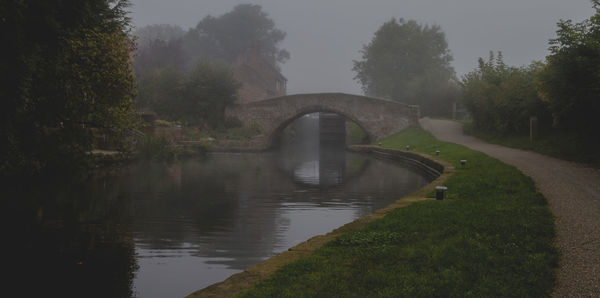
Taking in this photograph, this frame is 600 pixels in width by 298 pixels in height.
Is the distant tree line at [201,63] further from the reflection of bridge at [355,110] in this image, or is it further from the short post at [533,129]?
the short post at [533,129]

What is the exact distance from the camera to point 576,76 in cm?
Answer: 1307

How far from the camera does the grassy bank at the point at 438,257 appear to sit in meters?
3.64

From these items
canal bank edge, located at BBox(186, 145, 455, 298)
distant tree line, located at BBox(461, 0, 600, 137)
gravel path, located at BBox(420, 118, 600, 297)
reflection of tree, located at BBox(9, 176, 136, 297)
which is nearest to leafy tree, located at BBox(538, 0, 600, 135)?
distant tree line, located at BBox(461, 0, 600, 137)

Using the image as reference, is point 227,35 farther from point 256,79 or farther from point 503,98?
point 503,98

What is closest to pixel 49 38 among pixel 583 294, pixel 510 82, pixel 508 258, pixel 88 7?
pixel 88 7

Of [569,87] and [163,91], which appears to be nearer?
[569,87]

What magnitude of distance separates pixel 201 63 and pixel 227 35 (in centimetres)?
3651

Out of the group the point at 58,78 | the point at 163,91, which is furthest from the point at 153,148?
the point at 163,91

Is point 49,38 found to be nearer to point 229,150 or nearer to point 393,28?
point 229,150

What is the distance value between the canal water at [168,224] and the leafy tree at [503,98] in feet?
20.8

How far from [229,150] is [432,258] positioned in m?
26.9

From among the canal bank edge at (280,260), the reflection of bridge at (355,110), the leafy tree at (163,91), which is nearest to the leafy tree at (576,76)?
the canal bank edge at (280,260)

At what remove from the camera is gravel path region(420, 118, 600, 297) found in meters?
3.80

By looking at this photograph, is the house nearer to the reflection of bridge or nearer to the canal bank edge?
the reflection of bridge
